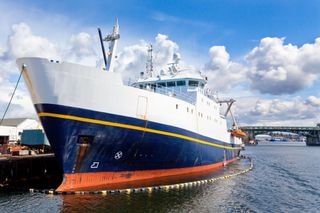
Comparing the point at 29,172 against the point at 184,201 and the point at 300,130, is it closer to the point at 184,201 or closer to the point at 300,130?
the point at 184,201

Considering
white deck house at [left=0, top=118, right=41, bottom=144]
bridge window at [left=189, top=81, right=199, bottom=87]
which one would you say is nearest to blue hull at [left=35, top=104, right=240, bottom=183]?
bridge window at [left=189, top=81, right=199, bottom=87]

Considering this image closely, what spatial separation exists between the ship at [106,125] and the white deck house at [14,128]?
1200 inches

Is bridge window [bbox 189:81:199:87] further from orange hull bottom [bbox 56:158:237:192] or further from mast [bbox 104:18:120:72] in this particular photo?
mast [bbox 104:18:120:72]

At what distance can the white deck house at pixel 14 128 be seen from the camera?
42603 millimetres

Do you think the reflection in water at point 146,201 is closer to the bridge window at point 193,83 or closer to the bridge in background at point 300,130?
the bridge window at point 193,83

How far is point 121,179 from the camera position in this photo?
17203mm

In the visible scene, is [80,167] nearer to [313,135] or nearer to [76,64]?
[76,64]

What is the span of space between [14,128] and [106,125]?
117 feet

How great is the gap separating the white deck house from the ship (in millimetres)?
30488

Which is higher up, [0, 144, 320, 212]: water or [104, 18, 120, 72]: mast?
[104, 18, 120, 72]: mast

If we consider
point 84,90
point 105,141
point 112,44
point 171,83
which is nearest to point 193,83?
point 171,83

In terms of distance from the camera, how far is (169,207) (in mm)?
13938

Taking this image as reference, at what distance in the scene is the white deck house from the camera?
42.6 metres

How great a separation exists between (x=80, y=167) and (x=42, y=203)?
258cm
